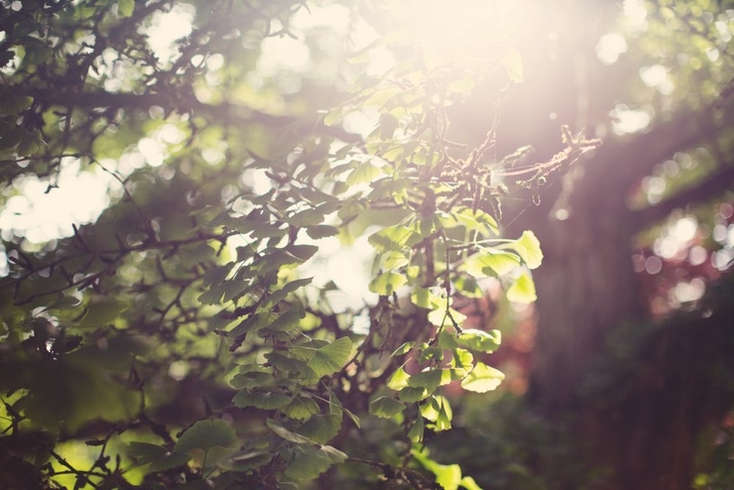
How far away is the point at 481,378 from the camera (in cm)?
151

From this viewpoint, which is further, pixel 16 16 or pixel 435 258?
pixel 435 258

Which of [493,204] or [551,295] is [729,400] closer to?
[551,295]

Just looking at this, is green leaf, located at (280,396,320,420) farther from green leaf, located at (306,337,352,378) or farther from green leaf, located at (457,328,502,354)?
green leaf, located at (457,328,502,354)

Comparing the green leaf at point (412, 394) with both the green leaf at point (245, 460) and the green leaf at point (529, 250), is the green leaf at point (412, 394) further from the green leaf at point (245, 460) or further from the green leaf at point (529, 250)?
the green leaf at point (529, 250)

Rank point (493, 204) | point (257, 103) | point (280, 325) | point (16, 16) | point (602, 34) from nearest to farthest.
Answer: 1. point (280, 325)
2. point (493, 204)
3. point (16, 16)
4. point (602, 34)
5. point (257, 103)

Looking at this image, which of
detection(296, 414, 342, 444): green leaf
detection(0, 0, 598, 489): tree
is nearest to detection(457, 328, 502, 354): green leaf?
detection(0, 0, 598, 489): tree

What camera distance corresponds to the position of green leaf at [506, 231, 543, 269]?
1553 millimetres

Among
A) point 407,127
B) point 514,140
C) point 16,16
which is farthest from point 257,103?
point 407,127

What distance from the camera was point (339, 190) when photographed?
79.5 inches

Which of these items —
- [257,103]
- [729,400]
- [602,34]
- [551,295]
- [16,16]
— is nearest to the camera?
[16,16]

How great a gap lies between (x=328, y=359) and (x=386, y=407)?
254 mm

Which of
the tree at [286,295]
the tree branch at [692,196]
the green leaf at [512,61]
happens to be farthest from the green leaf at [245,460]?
the tree branch at [692,196]

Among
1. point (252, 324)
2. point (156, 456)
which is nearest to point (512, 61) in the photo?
point (252, 324)

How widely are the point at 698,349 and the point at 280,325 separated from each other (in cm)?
400
